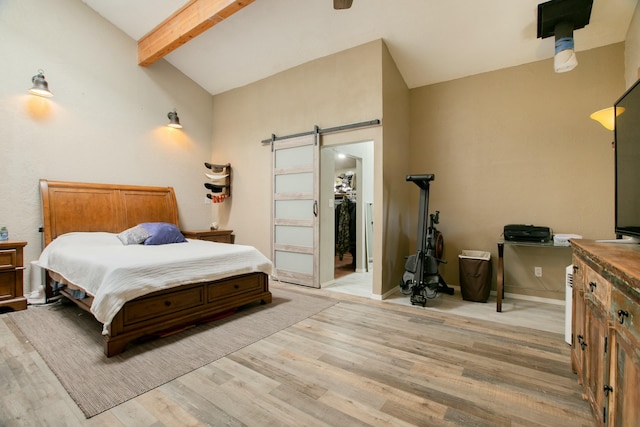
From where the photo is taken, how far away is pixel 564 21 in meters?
2.80

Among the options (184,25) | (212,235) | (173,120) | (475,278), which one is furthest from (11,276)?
(475,278)

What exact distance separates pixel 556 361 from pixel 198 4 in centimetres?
481

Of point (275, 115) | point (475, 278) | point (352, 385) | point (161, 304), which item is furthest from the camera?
point (275, 115)

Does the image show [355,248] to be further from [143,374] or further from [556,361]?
[143,374]

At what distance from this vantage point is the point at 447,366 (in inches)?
76.3

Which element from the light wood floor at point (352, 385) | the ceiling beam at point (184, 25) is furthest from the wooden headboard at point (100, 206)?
the ceiling beam at point (184, 25)

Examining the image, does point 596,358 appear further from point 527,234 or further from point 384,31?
point 384,31

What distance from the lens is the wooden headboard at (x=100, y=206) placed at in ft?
11.5

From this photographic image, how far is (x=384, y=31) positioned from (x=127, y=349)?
4.03m

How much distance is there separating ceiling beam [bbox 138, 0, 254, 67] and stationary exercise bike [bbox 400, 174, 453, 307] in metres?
2.73

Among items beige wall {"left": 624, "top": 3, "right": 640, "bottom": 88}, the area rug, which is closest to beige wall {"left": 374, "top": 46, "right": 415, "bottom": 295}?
the area rug

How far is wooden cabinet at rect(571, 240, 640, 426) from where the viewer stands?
0.90 m

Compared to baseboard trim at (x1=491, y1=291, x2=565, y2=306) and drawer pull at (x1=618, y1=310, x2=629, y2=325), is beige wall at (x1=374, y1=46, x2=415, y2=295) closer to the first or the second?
baseboard trim at (x1=491, y1=291, x2=565, y2=306)

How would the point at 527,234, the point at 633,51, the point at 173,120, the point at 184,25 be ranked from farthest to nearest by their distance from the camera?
the point at 173,120 < the point at 184,25 < the point at 527,234 < the point at 633,51
